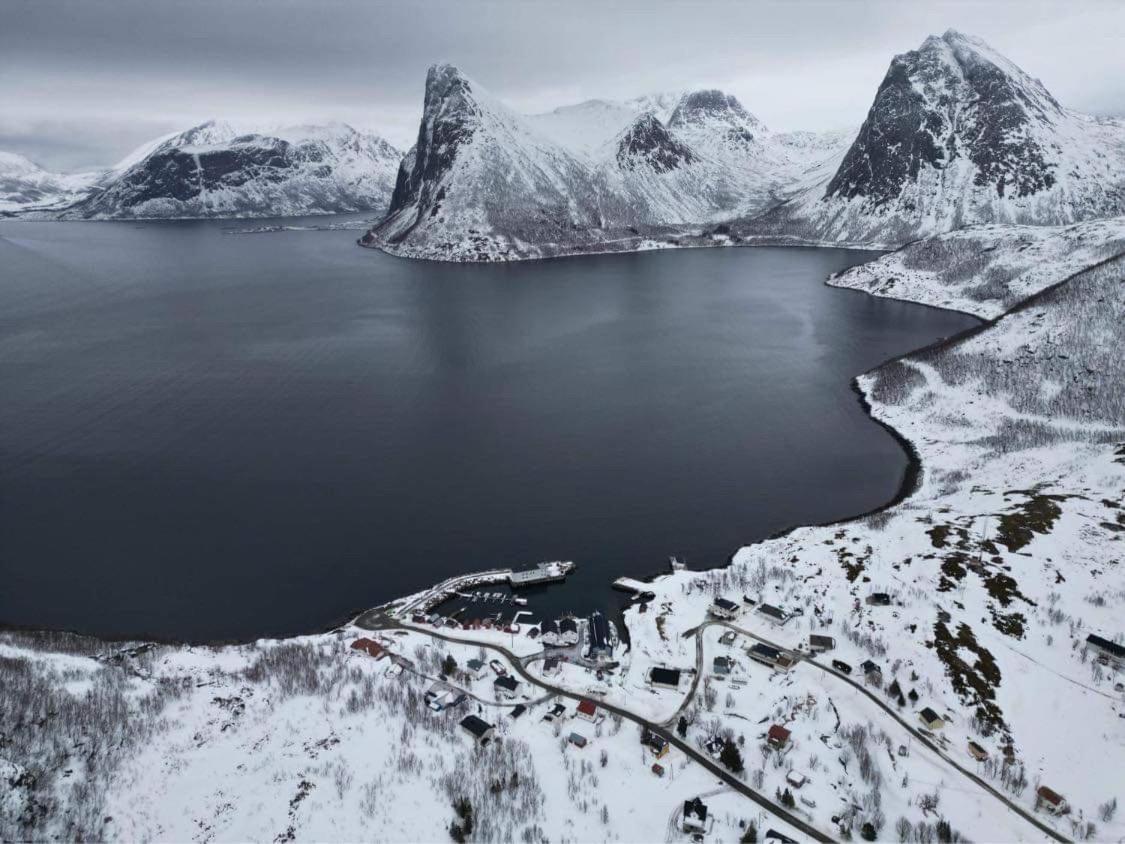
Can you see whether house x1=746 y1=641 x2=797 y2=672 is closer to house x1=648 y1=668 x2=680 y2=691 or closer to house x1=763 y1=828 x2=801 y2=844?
house x1=648 y1=668 x2=680 y2=691

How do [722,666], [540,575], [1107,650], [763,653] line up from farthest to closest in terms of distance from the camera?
[540,575]
[763,653]
[722,666]
[1107,650]

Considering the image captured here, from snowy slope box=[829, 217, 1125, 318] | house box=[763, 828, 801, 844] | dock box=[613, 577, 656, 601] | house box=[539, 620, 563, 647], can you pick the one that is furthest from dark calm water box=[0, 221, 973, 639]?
house box=[763, 828, 801, 844]

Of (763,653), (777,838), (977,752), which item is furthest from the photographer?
(763,653)

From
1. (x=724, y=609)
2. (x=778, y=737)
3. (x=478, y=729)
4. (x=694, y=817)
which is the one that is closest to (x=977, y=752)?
(x=778, y=737)

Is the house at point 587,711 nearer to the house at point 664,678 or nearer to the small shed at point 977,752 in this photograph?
the house at point 664,678

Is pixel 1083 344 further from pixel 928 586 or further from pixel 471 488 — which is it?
pixel 471 488

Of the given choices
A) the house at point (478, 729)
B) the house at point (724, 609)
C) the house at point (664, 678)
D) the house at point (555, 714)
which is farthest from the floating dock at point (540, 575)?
the house at point (478, 729)

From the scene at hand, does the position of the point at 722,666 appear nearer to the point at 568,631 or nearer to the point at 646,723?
the point at 646,723
